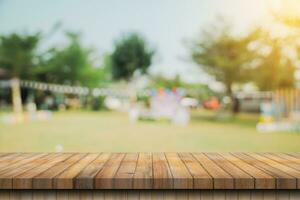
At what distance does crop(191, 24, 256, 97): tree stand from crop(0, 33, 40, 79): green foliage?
5.76 m

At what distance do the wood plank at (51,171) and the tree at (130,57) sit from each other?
1111cm

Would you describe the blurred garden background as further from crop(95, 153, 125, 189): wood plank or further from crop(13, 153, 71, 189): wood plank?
crop(13, 153, 71, 189): wood plank

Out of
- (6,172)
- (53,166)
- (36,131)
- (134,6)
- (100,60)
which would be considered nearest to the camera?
(6,172)

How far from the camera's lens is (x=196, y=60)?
37.1 ft

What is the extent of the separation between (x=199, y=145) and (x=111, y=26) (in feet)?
33.0

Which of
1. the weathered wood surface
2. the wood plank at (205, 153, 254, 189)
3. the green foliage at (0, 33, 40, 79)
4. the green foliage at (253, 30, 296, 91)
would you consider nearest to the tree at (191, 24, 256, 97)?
the green foliage at (253, 30, 296, 91)

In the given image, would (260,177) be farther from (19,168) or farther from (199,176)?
(19,168)

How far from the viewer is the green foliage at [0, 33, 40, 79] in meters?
13.1

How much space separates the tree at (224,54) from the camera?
10.7 meters

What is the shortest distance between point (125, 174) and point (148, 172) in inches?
3.8

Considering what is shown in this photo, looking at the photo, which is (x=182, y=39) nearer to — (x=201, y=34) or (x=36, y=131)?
(x=201, y=34)

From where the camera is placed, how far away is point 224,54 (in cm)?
1119

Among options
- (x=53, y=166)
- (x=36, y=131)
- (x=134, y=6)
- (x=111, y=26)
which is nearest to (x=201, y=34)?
(x=134, y=6)

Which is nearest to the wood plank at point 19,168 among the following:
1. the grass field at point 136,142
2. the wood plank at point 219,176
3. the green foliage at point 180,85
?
the wood plank at point 219,176
